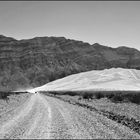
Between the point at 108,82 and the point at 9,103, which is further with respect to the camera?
the point at 108,82

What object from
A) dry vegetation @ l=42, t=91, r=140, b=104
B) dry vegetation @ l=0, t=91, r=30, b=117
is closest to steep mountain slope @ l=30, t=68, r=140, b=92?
dry vegetation @ l=42, t=91, r=140, b=104

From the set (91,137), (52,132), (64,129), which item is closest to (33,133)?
(52,132)

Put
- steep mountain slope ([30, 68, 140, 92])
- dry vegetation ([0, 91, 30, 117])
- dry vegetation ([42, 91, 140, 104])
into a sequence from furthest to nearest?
steep mountain slope ([30, 68, 140, 92]) < dry vegetation ([42, 91, 140, 104]) < dry vegetation ([0, 91, 30, 117])

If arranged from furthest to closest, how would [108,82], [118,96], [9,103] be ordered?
[108,82]
[9,103]
[118,96]

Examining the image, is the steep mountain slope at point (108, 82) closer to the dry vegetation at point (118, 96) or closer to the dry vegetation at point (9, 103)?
the dry vegetation at point (118, 96)

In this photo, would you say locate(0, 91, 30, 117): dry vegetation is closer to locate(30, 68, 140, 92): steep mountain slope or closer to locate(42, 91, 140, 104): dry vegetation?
locate(42, 91, 140, 104): dry vegetation

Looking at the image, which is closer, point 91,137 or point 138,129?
point 91,137

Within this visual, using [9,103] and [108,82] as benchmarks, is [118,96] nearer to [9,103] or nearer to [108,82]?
[9,103]

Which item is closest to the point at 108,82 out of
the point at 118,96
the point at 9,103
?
the point at 118,96

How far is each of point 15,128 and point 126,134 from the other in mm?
5968

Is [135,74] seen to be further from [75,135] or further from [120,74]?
[75,135]

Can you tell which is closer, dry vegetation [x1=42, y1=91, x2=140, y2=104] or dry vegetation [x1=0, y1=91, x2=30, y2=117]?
dry vegetation [x1=0, y1=91, x2=30, y2=117]

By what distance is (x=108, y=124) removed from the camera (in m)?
15.6

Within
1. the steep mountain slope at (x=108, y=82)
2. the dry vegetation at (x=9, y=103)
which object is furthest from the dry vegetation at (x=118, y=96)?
the steep mountain slope at (x=108, y=82)
